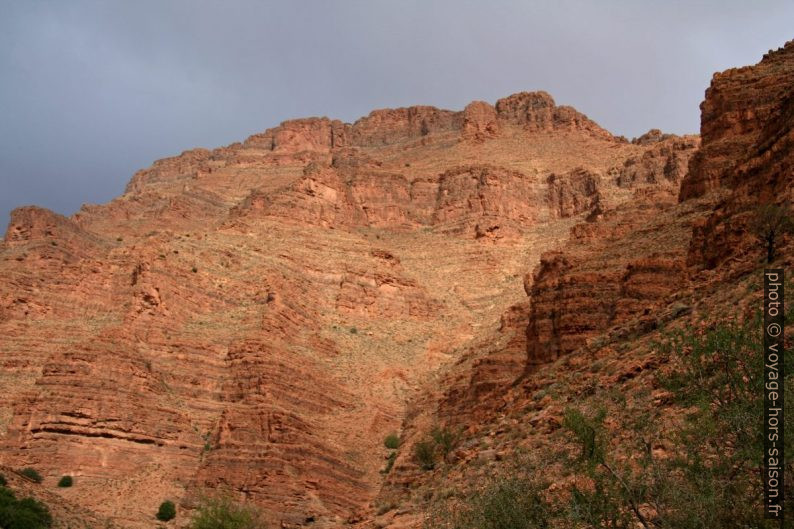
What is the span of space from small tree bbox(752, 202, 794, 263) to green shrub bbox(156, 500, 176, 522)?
3272cm

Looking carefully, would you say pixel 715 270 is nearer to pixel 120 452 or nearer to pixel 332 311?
pixel 120 452

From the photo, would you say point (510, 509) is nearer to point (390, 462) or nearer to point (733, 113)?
point (733, 113)

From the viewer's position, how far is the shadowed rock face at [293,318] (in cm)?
4812

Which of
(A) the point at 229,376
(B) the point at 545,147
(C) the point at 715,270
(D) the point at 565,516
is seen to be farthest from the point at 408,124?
(D) the point at 565,516

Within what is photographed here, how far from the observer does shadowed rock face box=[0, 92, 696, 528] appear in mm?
48125

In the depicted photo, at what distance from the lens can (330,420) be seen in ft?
192

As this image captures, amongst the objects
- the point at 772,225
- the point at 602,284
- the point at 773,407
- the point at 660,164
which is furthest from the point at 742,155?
the point at 660,164

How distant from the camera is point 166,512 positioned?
46.0 meters

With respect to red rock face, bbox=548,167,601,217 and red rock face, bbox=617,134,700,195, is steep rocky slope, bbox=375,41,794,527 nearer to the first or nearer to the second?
red rock face, bbox=617,134,700,195

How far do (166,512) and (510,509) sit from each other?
33.6 meters

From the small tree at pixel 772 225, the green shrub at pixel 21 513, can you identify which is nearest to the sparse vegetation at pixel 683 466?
the small tree at pixel 772 225

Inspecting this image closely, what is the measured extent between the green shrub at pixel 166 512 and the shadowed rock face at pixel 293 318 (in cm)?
56

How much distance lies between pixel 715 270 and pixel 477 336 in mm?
54528

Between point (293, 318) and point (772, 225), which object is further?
point (293, 318)
